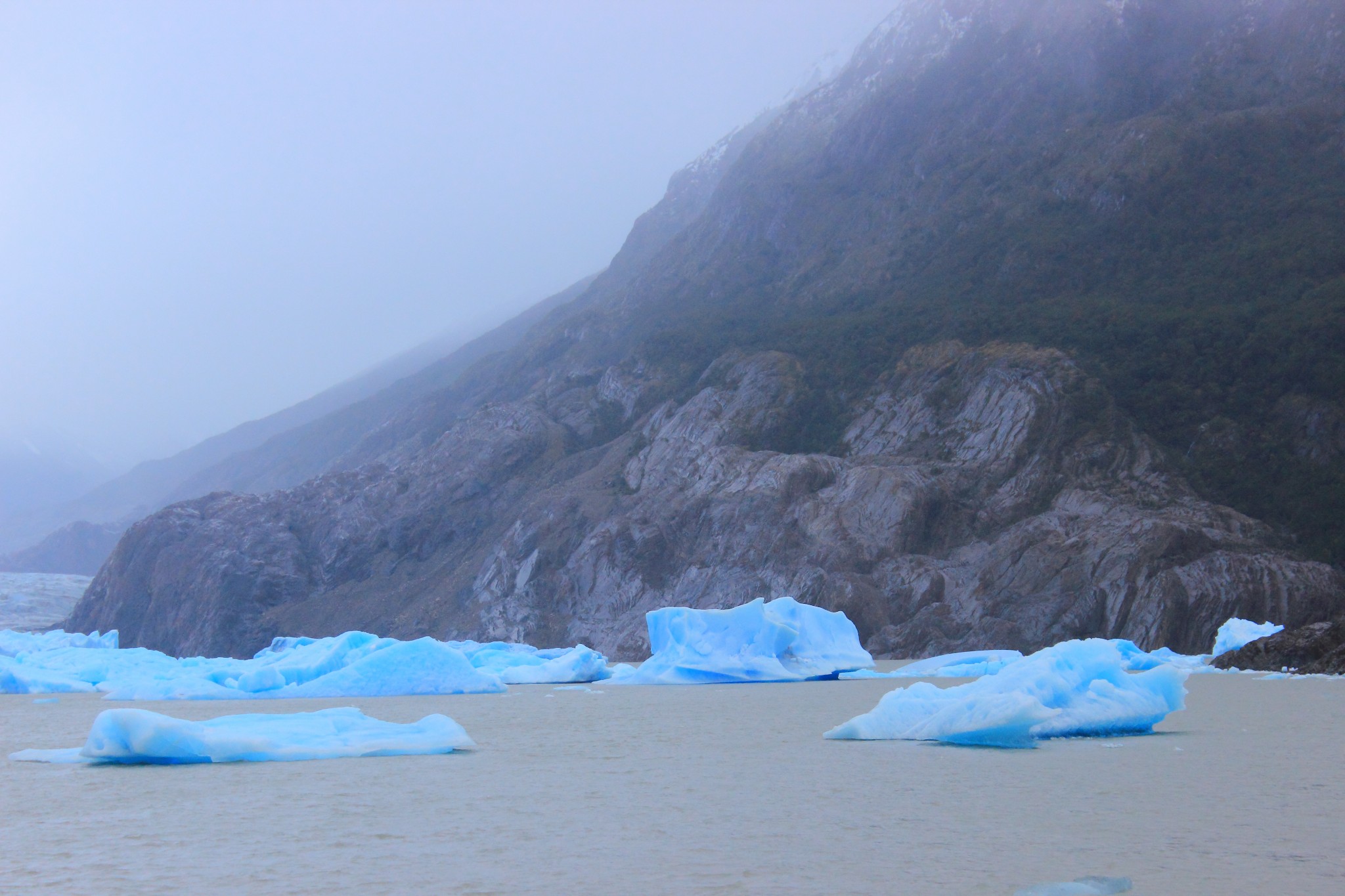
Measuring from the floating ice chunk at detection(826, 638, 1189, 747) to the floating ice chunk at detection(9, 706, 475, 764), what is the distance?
14.0ft

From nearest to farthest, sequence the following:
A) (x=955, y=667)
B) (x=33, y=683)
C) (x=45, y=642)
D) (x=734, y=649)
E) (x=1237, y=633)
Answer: (x=955, y=667) → (x=734, y=649) → (x=33, y=683) → (x=1237, y=633) → (x=45, y=642)

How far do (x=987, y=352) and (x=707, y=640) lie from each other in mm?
34269

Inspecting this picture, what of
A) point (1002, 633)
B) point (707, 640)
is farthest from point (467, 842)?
point (1002, 633)

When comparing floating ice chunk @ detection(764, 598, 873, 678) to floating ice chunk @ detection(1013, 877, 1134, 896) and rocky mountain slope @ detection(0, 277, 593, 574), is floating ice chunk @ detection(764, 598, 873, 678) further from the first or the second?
rocky mountain slope @ detection(0, 277, 593, 574)

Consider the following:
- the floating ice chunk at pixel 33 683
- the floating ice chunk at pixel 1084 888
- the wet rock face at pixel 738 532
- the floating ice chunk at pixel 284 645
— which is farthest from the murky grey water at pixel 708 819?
the wet rock face at pixel 738 532

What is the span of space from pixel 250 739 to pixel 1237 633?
28.7 meters

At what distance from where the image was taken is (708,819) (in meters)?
7.09

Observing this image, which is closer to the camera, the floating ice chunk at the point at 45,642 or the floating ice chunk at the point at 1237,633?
the floating ice chunk at the point at 1237,633

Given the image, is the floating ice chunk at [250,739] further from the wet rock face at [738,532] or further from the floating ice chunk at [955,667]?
the wet rock face at [738,532]

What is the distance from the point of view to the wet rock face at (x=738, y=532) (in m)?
42.8

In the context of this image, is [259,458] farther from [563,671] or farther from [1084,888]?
[1084,888]

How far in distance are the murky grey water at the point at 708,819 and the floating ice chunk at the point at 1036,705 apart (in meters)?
0.25

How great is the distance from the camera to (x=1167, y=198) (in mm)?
64688

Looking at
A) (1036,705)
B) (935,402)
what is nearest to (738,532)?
(935,402)
